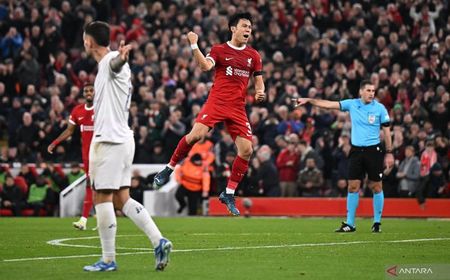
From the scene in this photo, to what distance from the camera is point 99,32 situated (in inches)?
438

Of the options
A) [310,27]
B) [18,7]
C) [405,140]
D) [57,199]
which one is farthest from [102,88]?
[18,7]

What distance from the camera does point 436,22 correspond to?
32469 millimetres

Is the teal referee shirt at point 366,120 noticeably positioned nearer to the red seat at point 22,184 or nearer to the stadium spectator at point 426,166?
the stadium spectator at point 426,166

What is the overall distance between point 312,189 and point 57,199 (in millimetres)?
7462

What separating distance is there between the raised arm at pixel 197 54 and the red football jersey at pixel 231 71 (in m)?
0.56

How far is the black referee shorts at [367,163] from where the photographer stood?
19.1 meters

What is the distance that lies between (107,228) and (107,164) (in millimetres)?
683

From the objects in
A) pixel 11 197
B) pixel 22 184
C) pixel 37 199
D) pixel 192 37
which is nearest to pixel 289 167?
pixel 37 199

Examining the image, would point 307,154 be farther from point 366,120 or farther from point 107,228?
point 107,228

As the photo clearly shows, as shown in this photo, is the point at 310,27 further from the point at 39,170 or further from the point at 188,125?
the point at 39,170

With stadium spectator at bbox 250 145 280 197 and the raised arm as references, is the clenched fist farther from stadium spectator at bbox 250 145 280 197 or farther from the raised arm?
stadium spectator at bbox 250 145 280 197

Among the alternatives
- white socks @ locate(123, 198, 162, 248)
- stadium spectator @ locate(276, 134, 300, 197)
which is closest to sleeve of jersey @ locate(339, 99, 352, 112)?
white socks @ locate(123, 198, 162, 248)

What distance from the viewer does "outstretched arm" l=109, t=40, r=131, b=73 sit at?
35.5 feet

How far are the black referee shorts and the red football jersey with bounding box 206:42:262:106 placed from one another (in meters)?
3.09
